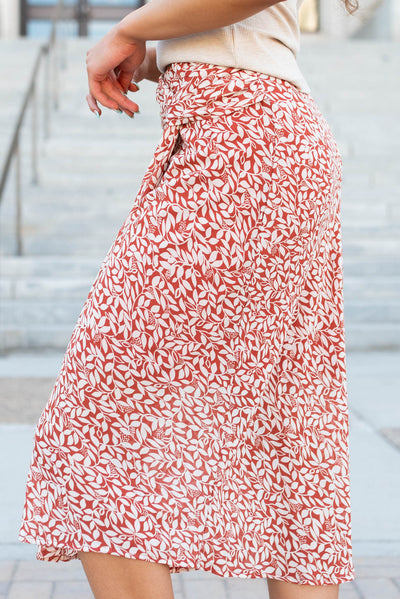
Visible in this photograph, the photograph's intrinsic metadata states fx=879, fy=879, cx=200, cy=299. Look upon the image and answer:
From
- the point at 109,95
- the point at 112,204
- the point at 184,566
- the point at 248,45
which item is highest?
the point at 248,45

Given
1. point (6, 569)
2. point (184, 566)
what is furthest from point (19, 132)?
point (184, 566)

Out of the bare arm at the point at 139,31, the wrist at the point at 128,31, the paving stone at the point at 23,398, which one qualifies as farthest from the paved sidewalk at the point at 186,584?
the paving stone at the point at 23,398

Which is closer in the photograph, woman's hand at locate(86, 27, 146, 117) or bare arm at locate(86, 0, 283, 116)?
bare arm at locate(86, 0, 283, 116)

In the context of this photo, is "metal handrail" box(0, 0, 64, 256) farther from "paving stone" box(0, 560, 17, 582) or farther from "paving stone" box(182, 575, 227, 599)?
"paving stone" box(182, 575, 227, 599)

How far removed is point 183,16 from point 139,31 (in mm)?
84

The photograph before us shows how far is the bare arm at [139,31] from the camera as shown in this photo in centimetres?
123

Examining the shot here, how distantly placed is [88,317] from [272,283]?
28 centimetres

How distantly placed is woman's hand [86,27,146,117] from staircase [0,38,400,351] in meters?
4.51

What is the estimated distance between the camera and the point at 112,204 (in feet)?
25.7

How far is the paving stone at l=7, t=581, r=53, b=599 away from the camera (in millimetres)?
2127

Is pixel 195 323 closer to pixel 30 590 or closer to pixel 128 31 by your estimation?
pixel 128 31

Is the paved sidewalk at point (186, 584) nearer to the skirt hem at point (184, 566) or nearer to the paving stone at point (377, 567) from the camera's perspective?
the paving stone at point (377, 567)

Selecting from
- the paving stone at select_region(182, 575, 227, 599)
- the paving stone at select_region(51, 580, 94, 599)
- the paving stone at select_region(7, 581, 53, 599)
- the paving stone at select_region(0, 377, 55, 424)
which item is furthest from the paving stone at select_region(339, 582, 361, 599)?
the paving stone at select_region(0, 377, 55, 424)

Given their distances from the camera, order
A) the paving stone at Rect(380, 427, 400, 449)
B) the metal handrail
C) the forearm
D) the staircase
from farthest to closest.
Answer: the metal handrail < the staircase < the paving stone at Rect(380, 427, 400, 449) < the forearm
